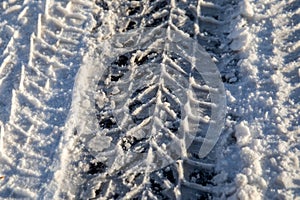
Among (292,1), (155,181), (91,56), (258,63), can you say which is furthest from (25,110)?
(292,1)

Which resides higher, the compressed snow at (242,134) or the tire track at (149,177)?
the compressed snow at (242,134)

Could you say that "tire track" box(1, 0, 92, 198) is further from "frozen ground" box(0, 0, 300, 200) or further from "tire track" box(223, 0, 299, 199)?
"tire track" box(223, 0, 299, 199)

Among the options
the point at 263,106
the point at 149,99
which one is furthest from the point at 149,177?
the point at 263,106

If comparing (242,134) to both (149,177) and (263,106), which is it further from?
(149,177)

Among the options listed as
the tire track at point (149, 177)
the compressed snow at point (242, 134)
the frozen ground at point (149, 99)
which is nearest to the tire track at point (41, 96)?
the frozen ground at point (149, 99)

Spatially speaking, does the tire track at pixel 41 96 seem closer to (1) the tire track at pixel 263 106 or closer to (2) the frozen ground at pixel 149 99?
(2) the frozen ground at pixel 149 99

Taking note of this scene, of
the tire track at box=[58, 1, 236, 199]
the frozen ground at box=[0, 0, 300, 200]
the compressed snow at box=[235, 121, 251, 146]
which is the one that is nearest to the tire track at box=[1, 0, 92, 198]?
the frozen ground at box=[0, 0, 300, 200]

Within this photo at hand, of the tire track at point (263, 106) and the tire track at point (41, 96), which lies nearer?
the tire track at point (263, 106)

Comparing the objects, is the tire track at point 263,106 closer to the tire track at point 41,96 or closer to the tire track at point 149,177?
the tire track at point 149,177
